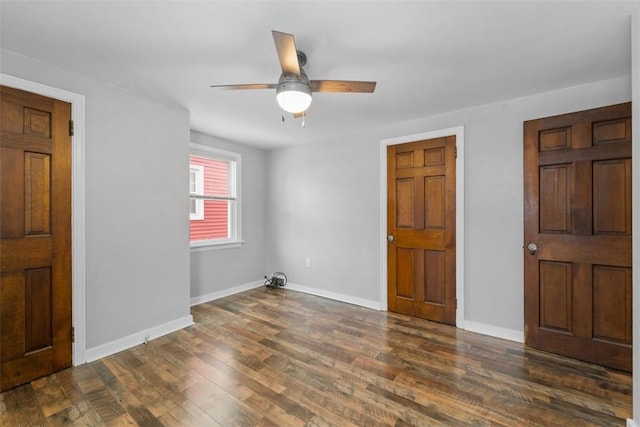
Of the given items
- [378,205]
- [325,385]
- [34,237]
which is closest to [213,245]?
[34,237]

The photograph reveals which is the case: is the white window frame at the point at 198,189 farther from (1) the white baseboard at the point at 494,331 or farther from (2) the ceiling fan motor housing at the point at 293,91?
(1) the white baseboard at the point at 494,331

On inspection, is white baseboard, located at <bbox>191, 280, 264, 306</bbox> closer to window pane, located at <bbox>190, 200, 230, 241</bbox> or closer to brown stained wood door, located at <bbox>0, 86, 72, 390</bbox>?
window pane, located at <bbox>190, 200, 230, 241</bbox>

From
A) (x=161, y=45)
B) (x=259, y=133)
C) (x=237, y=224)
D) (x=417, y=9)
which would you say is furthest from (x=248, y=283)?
(x=417, y=9)

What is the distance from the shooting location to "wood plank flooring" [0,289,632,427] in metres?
1.67

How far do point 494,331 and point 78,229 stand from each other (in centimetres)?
371

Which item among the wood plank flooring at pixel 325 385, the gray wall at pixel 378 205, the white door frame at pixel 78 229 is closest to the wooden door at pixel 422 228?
the gray wall at pixel 378 205

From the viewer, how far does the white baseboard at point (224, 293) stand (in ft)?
12.0

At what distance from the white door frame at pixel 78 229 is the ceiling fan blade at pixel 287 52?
1.73m

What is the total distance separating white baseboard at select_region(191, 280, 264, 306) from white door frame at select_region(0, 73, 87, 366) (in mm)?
1433

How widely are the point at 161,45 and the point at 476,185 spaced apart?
2.87 m

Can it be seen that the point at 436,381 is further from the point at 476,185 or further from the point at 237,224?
the point at 237,224

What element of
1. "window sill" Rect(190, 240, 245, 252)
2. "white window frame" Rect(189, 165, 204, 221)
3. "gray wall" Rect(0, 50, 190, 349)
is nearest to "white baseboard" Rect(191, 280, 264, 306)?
"window sill" Rect(190, 240, 245, 252)

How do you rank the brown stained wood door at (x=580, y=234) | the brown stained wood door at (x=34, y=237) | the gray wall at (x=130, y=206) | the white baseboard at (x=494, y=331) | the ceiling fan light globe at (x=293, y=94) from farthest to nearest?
the white baseboard at (x=494, y=331) < the gray wall at (x=130, y=206) < the brown stained wood door at (x=580, y=234) < the brown stained wood door at (x=34, y=237) < the ceiling fan light globe at (x=293, y=94)

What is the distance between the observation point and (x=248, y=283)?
434 cm
